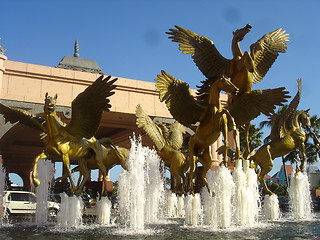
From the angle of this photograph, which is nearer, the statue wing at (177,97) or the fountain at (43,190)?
the statue wing at (177,97)

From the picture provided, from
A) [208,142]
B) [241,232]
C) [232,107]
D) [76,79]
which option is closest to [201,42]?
[232,107]

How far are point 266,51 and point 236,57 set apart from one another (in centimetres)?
126

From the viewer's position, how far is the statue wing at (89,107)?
8.36m

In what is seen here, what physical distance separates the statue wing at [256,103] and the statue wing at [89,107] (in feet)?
9.74

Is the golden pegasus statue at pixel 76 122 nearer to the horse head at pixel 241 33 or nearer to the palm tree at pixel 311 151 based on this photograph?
the horse head at pixel 241 33

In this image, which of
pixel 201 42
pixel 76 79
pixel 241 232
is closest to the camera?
pixel 241 232

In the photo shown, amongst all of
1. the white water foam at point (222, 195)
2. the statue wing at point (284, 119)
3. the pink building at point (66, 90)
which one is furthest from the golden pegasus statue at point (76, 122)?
the pink building at point (66, 90)

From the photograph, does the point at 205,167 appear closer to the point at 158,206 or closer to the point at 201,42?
the point at 201,42

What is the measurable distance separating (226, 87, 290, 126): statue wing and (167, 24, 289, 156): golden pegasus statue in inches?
22.9

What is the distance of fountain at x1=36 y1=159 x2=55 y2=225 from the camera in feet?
34.9

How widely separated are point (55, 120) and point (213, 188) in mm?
3905

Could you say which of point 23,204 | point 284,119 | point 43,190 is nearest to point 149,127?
point 43,190

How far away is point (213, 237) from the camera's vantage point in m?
6.33

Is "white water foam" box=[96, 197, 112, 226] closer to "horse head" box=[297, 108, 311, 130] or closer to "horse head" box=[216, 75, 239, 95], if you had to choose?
"horse head" box=[216, 75, 239, 95]
